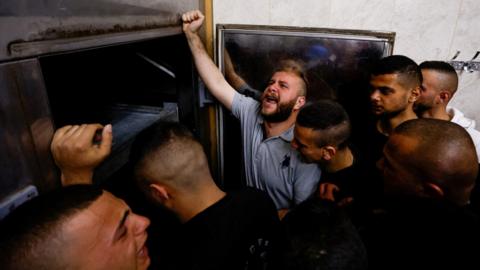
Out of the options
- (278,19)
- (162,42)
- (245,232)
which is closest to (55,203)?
(245,232)

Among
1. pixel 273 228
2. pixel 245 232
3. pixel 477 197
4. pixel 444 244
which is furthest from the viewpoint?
pixel 477 197

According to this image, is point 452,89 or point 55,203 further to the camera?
point 452,89

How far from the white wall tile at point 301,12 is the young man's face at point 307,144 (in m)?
0.68

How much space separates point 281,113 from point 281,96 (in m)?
0.10

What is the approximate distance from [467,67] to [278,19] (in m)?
1.10

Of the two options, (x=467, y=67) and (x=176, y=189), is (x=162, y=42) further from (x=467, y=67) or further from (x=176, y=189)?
(x=467, y=67)

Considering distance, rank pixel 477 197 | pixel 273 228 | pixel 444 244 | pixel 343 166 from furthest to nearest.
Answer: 1. pixel 343 166
2. pixel 477 197
3. pixel 273 228
4. pixel 444 244

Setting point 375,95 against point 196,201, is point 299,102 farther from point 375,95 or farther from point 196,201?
point 196,201

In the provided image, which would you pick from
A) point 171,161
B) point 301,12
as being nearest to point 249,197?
point 171,161

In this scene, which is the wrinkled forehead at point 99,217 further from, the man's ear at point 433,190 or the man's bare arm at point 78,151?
the man's ear at point 433,190

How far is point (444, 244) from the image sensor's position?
32.0 inches

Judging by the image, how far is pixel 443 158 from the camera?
3.07ft

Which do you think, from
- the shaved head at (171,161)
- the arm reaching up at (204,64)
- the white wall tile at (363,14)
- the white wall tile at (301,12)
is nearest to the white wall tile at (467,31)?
the white wall tile at (363,14)

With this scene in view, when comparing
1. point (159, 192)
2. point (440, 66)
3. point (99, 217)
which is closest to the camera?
point (99, 217)
